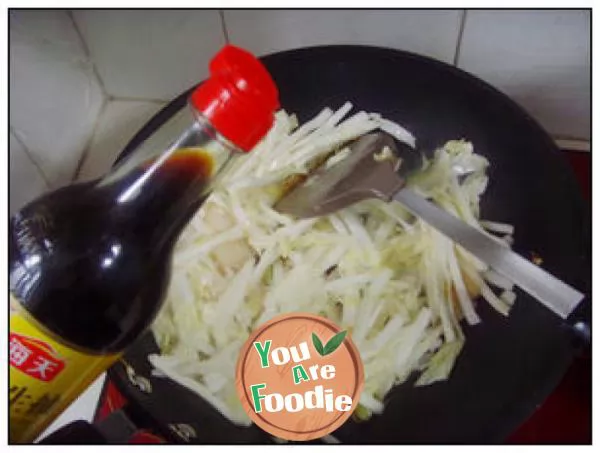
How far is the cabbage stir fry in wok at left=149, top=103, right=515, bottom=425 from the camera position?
1.49 feet

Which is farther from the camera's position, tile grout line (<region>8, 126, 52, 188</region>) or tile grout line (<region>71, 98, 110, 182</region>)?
tile grout line (<region>8, 126, 52, 188</region>)

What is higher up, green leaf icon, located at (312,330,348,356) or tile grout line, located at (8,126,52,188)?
tile grout line, located at (8,126,52,188)

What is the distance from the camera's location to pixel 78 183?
473mm

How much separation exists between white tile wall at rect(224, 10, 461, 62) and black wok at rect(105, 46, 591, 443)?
0.48ft

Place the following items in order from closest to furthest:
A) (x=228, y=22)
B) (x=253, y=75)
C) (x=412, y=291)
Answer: (x=253, y=75) → (x=412, y=291) → (x=228, y=22)

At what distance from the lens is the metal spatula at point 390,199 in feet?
1.56

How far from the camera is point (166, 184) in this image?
42 cm

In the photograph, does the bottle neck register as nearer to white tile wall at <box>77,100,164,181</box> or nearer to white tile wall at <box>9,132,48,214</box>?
white tile wall at <box>77,100,164,181</box>

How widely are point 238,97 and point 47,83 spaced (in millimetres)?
420

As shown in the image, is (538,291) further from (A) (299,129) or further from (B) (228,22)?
(B) (228,22)

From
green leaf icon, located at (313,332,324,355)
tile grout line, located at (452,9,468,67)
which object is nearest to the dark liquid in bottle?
green leaf icon, located at (313,332,324,355)

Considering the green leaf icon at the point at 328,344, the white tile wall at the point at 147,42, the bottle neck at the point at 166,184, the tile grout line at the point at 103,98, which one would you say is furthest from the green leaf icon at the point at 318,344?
the white tile wall at the point at 147,42

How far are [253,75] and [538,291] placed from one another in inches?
9.7

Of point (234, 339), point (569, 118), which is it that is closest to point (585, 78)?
point (569, 118)
